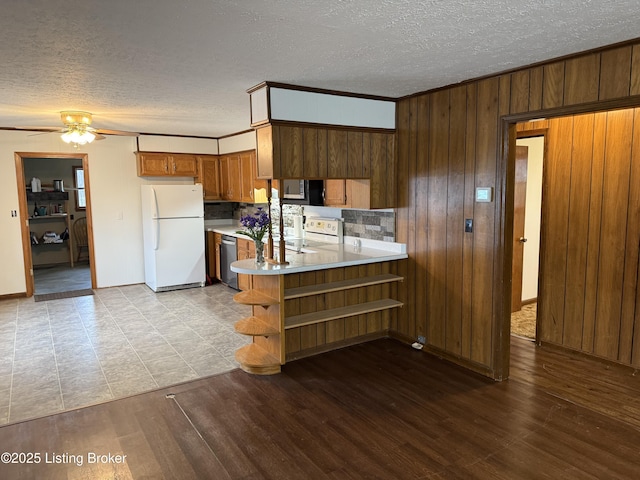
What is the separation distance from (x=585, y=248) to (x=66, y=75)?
13.9 feet

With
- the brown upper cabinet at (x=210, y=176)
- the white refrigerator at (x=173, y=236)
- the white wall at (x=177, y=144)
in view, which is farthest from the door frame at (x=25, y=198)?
the brown upper cabinet at (x=210, y=176)

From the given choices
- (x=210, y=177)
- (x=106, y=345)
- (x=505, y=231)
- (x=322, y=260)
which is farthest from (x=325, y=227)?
(x=210, y=177)

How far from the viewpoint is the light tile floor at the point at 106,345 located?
3.33m

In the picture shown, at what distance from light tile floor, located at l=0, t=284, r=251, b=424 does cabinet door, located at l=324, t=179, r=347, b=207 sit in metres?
1.63

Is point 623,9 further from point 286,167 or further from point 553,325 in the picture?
point 553,325

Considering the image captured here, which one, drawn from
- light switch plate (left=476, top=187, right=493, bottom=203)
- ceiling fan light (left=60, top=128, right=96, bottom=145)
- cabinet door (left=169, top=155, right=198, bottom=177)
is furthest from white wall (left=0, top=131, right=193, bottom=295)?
light switch plate (left=476, top=187, right=493, bottom=203)

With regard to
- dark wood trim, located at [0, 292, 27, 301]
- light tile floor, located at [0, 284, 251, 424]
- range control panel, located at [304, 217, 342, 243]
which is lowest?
light tile floor, located at [0, 284, 251, 424]

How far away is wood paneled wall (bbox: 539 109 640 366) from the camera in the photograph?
352 cm

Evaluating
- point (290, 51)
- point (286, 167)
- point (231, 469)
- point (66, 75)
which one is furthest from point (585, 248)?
point (66, 75)

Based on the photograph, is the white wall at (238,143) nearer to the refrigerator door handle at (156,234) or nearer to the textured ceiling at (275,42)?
the refrigerator door handle at (156,234)

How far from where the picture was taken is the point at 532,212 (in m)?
5.22

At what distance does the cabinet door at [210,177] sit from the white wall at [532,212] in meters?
4.42

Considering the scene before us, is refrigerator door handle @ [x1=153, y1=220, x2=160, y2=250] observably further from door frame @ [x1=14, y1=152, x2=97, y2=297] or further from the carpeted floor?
the carpeted floor

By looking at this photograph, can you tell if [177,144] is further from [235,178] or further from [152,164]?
[235,178]
